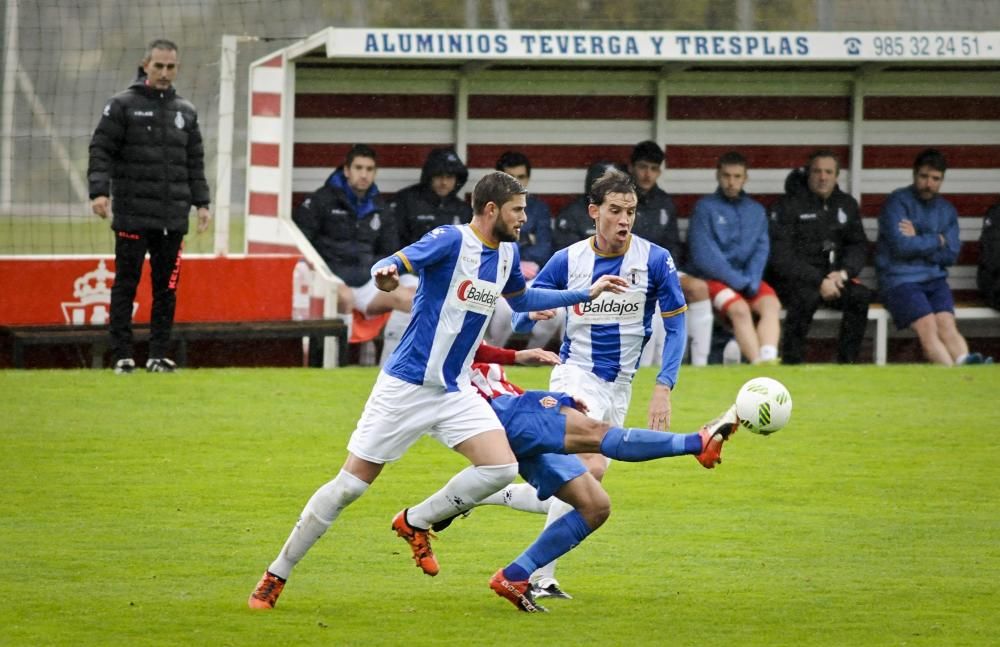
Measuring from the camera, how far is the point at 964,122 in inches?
642

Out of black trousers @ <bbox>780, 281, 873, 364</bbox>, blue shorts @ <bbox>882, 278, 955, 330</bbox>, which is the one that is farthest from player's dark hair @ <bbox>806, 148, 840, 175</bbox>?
blue shorts @ <bbox>882, 278, 955, 330</bbox>

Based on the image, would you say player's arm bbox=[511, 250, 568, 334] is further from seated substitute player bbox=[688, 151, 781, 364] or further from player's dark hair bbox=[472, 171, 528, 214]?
seated substitute player bbox=[688, 151, 781, 364]

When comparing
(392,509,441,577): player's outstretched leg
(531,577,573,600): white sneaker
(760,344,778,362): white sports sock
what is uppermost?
(760,344,778,362): white sports sock

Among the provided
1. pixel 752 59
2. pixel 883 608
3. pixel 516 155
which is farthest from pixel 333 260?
pixel 883 608

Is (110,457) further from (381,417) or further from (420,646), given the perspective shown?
(420,646)

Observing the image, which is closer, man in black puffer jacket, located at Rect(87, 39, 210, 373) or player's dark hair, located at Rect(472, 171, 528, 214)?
player's dark hair, located at Rect(472, 171, 528, 214)

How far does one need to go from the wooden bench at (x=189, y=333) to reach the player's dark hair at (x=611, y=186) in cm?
597

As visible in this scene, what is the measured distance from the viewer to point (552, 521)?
7.16 m

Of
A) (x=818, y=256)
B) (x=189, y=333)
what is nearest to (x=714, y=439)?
(x=189, y=333)

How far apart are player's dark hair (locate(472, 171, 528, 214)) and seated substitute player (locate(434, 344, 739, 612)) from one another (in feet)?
2.72

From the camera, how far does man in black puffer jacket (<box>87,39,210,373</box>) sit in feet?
39.6

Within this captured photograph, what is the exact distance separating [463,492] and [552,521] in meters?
0.65

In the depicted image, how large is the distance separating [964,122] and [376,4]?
5844mm

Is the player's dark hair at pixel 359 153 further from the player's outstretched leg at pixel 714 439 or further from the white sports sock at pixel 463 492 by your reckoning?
the player's outstretched leg at pixel 714 439
